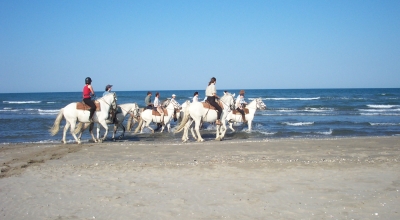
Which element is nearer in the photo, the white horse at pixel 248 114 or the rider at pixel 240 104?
the rider at pixel 240 104

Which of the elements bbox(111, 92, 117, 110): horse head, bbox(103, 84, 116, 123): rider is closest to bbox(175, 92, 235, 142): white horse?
bbox(111, 92, 117, 110): horse head

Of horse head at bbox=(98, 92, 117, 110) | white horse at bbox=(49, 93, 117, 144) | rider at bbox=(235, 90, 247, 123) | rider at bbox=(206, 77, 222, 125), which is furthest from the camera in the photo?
rider at bbox=(235, 90, 247, 123)

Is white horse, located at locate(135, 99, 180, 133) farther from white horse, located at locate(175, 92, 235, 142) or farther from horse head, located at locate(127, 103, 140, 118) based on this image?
white horse, located at locate(175, 92, 235, 142)

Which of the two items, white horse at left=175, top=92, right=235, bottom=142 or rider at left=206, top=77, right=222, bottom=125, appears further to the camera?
white horse at left=175, top=92, right=235, bottom=142

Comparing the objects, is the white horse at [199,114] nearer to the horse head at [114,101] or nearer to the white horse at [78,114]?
the horse head at [114,101]

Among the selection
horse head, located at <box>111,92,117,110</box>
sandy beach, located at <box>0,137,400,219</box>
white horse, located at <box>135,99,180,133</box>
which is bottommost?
sandy beach, located at <box>0,137,400,219</box>

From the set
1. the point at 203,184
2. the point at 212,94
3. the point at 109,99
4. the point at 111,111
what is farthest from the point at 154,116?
the point at 203,184

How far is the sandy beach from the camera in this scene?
6109 mm

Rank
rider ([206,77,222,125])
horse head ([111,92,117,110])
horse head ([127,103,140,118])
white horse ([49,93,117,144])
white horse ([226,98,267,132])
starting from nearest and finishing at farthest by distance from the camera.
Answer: white horse ([49,93,117,144])
rider ([206,77,222,125])
horse head ([111,92,117,110])
horse head ([127,103,140,118])
white horse ([226,98,267,132])

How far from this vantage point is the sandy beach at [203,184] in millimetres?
6109

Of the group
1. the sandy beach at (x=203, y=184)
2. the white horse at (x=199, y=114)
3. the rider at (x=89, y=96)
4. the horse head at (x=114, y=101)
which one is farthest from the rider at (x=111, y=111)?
the sandy beach at (x=203, y=184)

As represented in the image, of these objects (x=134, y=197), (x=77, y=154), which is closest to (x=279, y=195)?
(x=134, y=197)

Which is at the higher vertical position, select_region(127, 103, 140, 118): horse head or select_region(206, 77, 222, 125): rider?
select_region(206, 77, 222, 125): rider

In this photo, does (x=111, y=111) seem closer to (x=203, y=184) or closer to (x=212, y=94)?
(x=212, y=94)
